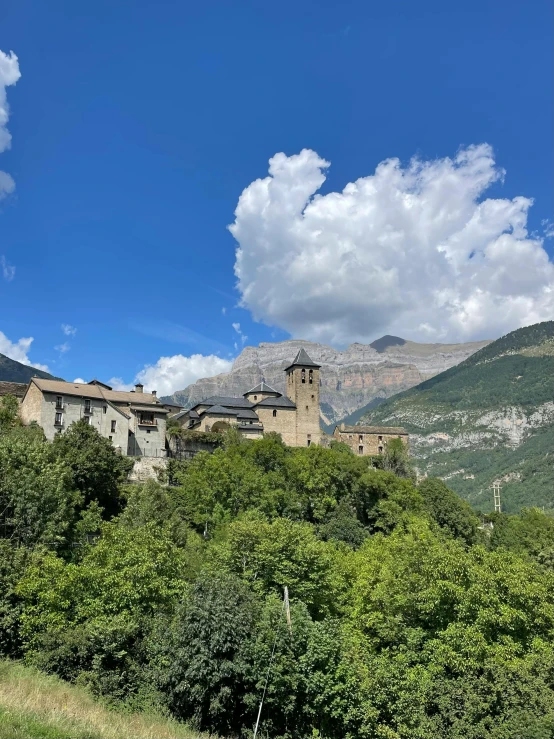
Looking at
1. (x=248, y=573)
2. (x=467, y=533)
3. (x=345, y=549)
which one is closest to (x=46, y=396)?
(x=345, y=549)

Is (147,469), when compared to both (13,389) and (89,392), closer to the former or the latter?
(89,392)

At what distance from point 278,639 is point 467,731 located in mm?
6620

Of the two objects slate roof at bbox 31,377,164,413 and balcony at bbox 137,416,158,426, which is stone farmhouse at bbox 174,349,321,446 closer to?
slate roof at bbox 31,377,164,413

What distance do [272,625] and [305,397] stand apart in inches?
2406

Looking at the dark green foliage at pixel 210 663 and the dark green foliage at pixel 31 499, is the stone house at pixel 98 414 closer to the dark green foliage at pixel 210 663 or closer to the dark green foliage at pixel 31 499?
the dark green foliage at pixel 31 499

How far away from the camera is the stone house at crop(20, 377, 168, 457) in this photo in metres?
54.8

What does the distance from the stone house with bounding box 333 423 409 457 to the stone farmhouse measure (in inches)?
336

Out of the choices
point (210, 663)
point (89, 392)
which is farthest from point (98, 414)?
point (210, 663)

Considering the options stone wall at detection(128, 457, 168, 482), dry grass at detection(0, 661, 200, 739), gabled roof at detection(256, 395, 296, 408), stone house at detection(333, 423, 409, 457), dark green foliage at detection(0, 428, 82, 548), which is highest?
gabled roof at detection(256, 395, 296, 408)

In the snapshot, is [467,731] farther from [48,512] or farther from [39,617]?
[48,512]

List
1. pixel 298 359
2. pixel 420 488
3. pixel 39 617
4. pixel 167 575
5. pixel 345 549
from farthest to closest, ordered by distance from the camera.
Result: pixel 298 359, pixel 420 488, pixel 345 549, pixel 167 575, pixel 39 617

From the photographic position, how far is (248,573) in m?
27.6

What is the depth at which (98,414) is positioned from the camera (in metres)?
58.1

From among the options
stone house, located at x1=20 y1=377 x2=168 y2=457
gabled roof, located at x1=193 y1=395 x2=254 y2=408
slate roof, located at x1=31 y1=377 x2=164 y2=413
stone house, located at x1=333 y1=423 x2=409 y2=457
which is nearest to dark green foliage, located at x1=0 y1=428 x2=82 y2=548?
stone house, located at x1=20 y1=377 x2=168 y2=457
